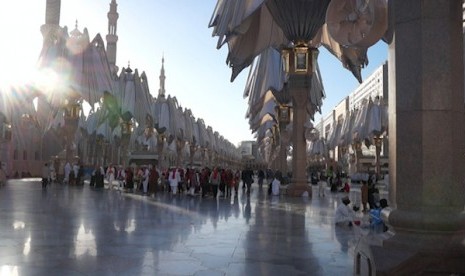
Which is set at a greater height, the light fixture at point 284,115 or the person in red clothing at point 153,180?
the light fixture at point 284,115

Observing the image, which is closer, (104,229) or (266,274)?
(266,274)

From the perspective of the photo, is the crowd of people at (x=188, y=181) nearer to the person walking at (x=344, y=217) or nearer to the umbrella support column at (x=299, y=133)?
the umbrella support column at (x=299, y=133)

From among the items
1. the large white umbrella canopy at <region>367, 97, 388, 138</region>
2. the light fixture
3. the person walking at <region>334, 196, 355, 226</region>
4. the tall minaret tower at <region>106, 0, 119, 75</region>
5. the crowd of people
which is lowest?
the person walking at <region>334, 196, 355, 226</region>

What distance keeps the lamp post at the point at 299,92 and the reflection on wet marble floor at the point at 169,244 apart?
934 centimetres

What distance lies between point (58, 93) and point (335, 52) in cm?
1725

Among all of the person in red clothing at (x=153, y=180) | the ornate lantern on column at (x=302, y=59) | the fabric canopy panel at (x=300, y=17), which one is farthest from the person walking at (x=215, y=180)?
the fabric canopy panel at (x=300, y=17)

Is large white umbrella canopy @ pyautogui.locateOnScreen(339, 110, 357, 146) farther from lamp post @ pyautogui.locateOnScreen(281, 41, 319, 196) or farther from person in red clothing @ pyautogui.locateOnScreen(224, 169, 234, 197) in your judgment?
person in red clothing @ pyautogui.locateOnScreen(224, 169, 234, 197)

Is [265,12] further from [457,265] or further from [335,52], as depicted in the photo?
[457,265]

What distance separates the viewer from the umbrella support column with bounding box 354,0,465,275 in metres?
Result: 4.74

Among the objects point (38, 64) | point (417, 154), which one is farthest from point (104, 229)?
point (38, 64)

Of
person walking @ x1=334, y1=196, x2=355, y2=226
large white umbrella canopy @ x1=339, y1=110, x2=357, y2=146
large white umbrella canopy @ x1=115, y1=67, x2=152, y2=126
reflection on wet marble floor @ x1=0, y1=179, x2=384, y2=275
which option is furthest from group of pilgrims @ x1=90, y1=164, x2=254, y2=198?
large white umbrella canopy @ x1=339, y1=110, x2=357, y2=146

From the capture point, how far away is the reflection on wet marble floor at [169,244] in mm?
6180

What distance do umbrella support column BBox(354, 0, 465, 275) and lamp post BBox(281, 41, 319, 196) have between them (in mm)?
16542

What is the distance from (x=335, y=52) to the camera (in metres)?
28.5
